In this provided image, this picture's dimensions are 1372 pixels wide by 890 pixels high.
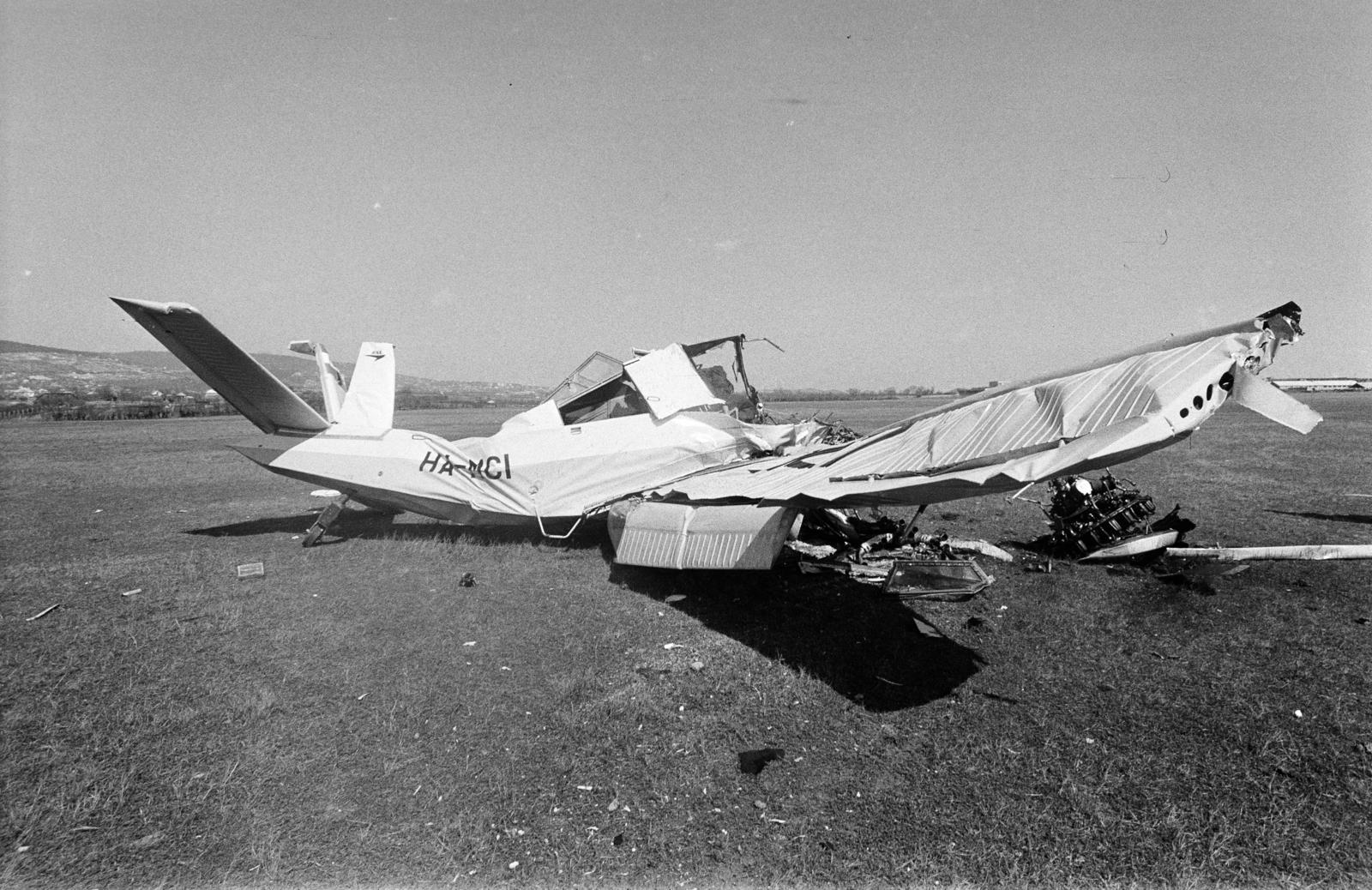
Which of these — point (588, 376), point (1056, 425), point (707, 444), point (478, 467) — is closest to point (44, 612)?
point (478, 467)

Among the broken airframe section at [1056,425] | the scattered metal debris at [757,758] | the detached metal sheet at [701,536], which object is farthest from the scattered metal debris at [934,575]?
the scattered metal debris at [757,758]

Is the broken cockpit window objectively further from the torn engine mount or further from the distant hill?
the distant hill

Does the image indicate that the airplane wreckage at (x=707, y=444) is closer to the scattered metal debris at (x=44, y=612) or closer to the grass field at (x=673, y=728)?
the grass field at (x=673, y=728)

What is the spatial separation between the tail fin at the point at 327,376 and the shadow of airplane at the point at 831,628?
19.2 feet

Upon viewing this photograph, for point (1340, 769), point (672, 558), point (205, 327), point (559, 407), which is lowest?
point (1340, 769)

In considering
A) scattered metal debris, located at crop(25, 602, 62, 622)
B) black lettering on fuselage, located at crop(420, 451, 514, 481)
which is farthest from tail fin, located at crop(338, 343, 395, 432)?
scattered metal debris, located at crop(25, 602, 62, 622)

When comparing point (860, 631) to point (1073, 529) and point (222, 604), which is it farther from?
point (222, 604)

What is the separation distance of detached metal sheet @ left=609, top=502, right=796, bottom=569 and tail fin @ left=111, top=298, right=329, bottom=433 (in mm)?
5290

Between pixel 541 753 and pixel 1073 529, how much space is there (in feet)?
23.9

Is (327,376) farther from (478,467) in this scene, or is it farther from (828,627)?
(828,627)

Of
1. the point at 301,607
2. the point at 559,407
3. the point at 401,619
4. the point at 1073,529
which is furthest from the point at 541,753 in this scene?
the point at 1073,529

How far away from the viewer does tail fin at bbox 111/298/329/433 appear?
6.47 m

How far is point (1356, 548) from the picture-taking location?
712cm

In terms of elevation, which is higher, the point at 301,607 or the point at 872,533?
the point at 872,533
